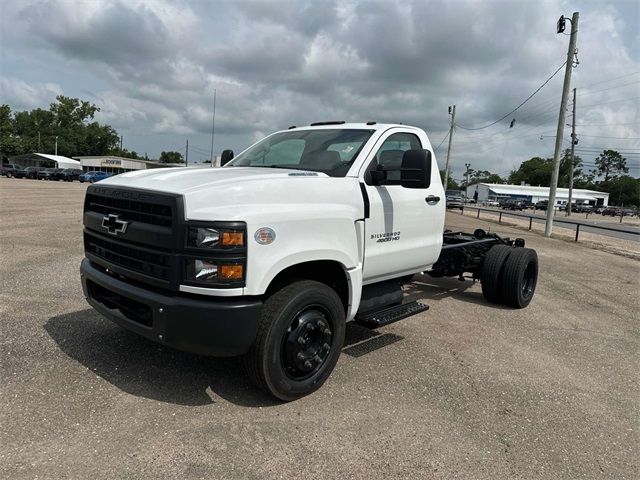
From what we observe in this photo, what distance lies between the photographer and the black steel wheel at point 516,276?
6.41 meters

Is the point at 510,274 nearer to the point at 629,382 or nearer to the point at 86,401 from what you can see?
the point at 629,382

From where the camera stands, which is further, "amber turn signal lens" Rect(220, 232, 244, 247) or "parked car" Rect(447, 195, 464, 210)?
"parked car" Rect(447, 195, 464, 210)

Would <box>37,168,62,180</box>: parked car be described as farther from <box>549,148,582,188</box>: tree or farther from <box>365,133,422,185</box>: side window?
<box>549,148,582,188</box>: tree

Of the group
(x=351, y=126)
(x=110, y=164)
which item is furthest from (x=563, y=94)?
(x=110, y=164)

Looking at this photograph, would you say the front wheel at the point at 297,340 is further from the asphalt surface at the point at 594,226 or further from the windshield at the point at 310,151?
the asphalt surface at the point at 594,226

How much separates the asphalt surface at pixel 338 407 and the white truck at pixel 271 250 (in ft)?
1.50

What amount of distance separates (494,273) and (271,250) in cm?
438

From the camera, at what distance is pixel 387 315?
4.18m

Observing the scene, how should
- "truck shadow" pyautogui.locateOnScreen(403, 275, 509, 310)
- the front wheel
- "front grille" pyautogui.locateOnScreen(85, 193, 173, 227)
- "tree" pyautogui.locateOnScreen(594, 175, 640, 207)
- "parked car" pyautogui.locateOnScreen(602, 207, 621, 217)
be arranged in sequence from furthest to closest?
"tree" pyautogui.locateOnScreen(594, 175, 640, 207) < "parked car" pyautogui.locateOnScreen(602, 207, 621, 217) < "truck shadow" pyautogui.locateOnScreen(403, 275, 509, 310) < the front wheel < "front grille" pyautogui.locateOnScreen(85, 193, 173, 227)

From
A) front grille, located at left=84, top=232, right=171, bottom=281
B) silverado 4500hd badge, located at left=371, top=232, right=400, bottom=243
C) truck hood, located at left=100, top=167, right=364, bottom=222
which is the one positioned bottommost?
front grille, located at left=84, top=232, right=171, bottom=281

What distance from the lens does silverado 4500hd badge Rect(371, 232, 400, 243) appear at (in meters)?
4.11

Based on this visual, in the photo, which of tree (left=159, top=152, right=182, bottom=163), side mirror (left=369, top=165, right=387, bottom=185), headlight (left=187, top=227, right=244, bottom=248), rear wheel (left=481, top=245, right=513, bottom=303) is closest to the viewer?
headlight (left=187, top=227, right=244, bottom=248)

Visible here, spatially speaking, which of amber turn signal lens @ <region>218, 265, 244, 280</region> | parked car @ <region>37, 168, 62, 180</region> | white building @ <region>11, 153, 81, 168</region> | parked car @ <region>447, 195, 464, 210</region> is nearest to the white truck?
amber turn signal lens @ <region>218, 265, 244, 280</region>

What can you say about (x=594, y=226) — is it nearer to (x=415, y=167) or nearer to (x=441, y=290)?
(x=441, y=290)
